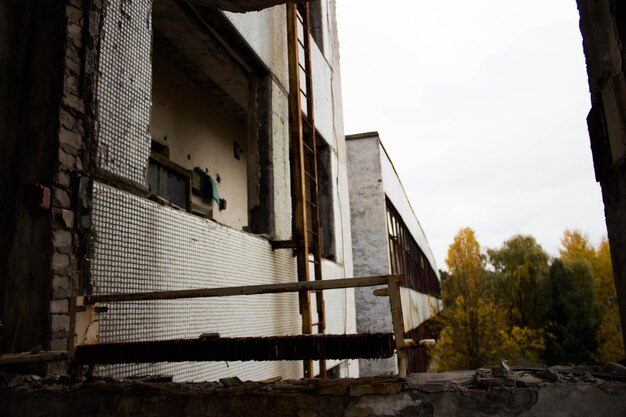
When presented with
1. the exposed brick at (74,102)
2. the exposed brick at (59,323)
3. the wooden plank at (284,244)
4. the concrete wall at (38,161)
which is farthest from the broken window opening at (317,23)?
the exposed brick at (59,323)

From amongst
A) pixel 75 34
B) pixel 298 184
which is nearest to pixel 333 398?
pixel 75 34

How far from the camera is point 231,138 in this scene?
827 centimetres

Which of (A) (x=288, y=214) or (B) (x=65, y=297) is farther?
(A) (x=288, y=214)

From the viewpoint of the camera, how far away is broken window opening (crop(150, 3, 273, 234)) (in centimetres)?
513

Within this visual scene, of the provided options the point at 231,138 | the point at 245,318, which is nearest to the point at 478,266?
the point at 231,138

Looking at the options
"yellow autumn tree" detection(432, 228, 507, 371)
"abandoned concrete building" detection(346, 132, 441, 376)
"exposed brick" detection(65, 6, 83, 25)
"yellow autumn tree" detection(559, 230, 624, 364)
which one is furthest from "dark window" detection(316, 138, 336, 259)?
"yellow autumn tree" detection(559, 230, 624, 364)

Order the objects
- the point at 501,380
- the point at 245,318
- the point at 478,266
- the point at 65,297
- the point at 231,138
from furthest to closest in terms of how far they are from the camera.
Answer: the point at 478,266
the point at 231,138
the point at 245,318
the point at 65,297
the point at 501,380

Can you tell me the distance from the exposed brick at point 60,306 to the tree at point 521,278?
80.4 ft

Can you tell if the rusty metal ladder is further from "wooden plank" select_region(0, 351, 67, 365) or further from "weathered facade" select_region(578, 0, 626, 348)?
"weathered facade" select_region(578, 0, 626, 348)

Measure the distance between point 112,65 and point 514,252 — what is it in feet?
97.9

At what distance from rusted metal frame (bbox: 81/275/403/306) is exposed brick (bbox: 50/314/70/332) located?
332 mm

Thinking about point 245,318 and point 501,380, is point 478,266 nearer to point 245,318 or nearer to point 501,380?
point 245,318

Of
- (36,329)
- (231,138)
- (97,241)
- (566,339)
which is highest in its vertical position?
(231,138)

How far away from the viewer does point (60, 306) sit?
250cm
